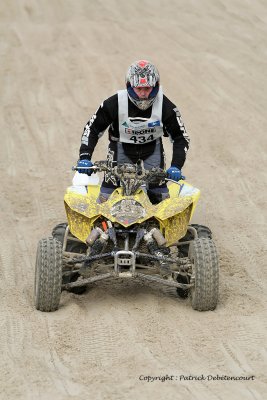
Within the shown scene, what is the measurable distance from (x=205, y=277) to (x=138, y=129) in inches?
80.9

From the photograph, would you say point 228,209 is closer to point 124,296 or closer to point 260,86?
point 124,296

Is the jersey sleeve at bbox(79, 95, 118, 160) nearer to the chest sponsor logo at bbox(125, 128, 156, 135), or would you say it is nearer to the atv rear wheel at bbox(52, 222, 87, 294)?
the chest sponsor logo at bbox(125, 128, 156, 135)

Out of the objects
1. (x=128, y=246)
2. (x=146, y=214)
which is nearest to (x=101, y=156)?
(x=146, y=214)

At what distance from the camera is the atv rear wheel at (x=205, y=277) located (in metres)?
8.81

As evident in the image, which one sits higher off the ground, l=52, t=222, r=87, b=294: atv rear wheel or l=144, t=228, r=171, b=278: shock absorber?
l=144, t=228, r=171, b=278: shock absorber

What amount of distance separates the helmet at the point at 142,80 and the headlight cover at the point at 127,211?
3.86 feet

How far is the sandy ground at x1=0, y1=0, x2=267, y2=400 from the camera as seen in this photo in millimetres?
7582

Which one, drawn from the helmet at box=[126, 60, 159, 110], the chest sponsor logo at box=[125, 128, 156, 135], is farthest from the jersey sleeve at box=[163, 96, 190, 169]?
the helmet at box=[126, 60, 159, 110]

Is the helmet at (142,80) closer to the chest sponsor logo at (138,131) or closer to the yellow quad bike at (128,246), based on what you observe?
the chest sponsor logo at (138,131)

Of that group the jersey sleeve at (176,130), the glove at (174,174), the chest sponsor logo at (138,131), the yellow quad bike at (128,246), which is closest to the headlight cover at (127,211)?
the yellow quad bike at (128,246)

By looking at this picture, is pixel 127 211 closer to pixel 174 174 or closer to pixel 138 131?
pixel 174 174

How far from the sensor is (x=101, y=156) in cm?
1484

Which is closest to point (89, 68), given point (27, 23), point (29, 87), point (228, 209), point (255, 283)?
point (29, 87)

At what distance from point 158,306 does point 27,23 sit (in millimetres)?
12536
